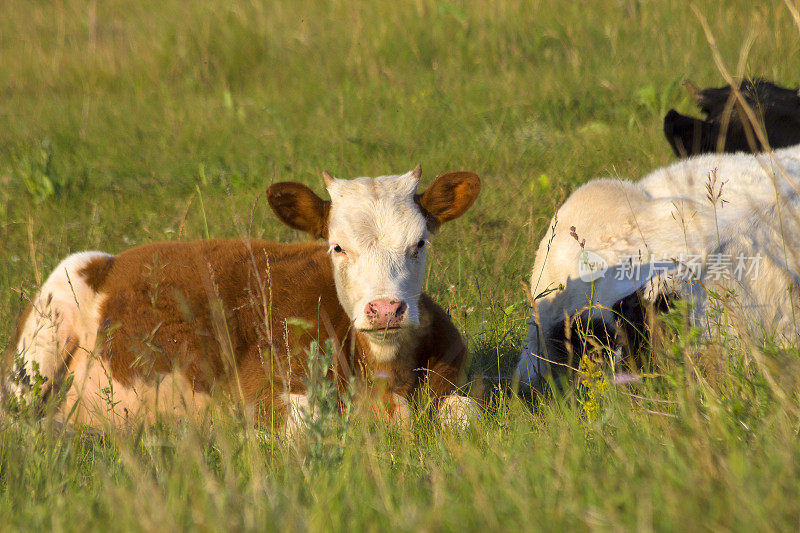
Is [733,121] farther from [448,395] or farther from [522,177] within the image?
[448,395]

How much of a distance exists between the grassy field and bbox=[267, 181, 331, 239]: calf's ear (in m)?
1.24

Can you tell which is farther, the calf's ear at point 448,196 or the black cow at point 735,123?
the black cow at point 735,123

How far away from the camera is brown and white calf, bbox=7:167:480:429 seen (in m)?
4.12

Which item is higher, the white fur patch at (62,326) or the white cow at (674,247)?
the white cow at (674,247)

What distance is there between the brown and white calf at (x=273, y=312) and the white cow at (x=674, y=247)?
603 mm

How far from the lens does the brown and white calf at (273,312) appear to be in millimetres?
4121

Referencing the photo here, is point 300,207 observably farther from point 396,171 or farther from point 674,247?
point 396,171

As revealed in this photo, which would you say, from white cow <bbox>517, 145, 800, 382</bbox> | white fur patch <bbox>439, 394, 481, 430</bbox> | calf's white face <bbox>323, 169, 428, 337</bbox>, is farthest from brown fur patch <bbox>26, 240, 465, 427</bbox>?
white cow <bbox>517, 145, 800, 382</bbox>

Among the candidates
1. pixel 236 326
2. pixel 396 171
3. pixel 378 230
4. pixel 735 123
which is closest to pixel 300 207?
pixel 378 230

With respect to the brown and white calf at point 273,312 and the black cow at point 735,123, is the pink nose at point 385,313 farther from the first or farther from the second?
the black cow at point 735,123

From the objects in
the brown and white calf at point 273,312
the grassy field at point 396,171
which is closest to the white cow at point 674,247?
the grassy field at point 396,171

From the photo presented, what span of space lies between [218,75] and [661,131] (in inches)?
225

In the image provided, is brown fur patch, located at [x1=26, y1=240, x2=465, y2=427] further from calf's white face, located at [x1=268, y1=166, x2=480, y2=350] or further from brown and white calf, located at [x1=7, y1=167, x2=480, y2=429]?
calf's white face, located at [x1=268, y1=166, x2=480, y2=350]

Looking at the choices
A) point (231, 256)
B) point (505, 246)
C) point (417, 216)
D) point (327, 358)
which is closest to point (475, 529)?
point (327, 358)
